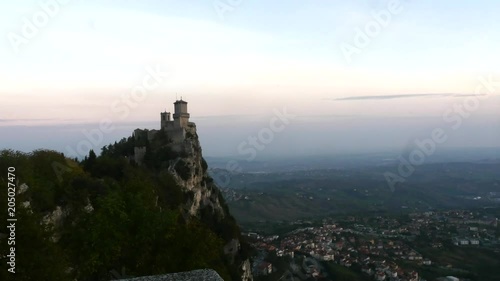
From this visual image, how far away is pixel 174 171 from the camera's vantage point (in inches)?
1647

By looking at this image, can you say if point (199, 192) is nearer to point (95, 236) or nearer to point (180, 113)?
point (180, 113)

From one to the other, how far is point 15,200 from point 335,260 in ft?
206

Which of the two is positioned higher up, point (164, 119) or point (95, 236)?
point (164, 119)

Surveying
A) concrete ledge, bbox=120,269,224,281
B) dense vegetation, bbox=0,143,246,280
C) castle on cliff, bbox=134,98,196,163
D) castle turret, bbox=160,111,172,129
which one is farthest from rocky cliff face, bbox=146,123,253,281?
concrete ledge, bbox=120,269,224,281

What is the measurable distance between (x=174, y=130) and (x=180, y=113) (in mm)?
2428

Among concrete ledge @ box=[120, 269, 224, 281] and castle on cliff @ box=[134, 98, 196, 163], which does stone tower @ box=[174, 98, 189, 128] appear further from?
concrete ledge @ box=[120, 269, 224, 281]

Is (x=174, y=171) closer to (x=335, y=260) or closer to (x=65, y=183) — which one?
(x=65, y=183)

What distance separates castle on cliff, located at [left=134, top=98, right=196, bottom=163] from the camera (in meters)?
45.5

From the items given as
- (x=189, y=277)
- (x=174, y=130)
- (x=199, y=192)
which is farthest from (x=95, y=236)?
(x=174, y=130)

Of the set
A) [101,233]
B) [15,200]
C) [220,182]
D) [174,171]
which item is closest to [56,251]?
[15,200]

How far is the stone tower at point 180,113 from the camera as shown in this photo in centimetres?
4853

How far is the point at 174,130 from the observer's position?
47.2 m

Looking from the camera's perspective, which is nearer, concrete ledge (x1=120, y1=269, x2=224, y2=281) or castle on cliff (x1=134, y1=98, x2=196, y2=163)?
concrete ledge (x1=120, y1=269, x2=224, y2=281)

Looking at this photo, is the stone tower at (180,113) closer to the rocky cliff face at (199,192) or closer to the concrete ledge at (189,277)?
the rocky cliff face at (199,192)
